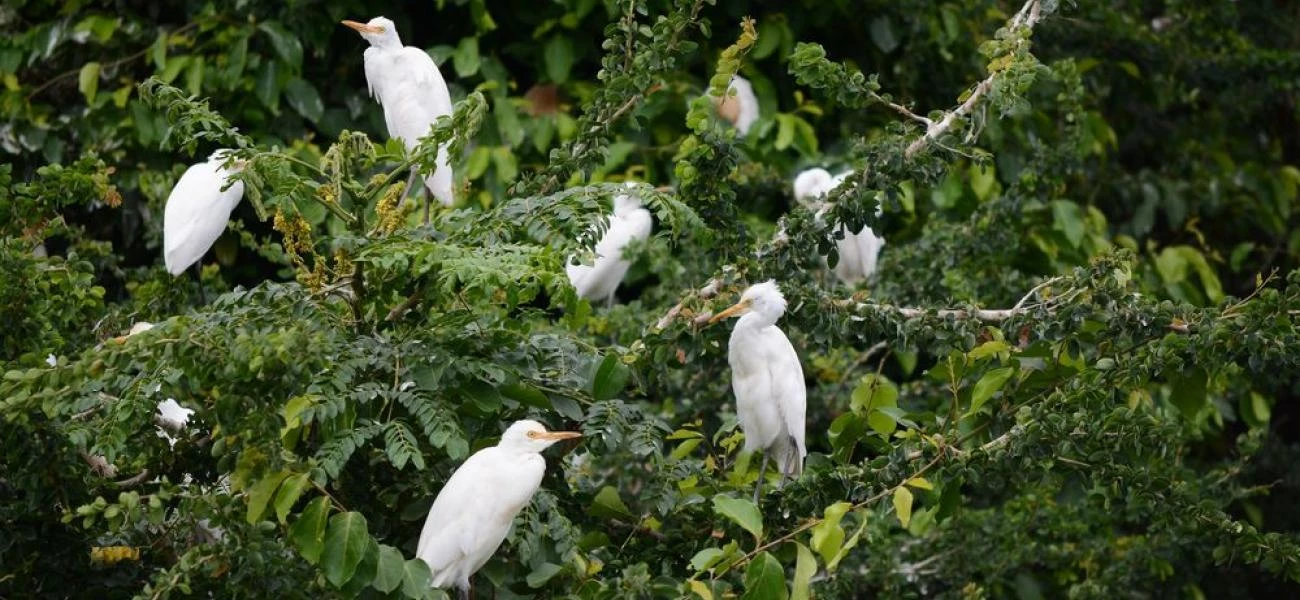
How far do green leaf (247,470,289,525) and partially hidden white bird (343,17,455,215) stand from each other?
1.32m

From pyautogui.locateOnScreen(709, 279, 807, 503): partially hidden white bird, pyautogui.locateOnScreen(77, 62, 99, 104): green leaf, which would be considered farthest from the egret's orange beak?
pyautogui.locateOnScreen(77, 62, 99, 104): green leaf

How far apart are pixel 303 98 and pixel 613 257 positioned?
112 cm

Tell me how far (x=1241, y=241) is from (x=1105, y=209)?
68 centimetres

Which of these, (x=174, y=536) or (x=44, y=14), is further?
(x=44, y=14)

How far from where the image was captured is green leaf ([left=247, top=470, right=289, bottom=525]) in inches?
81.0

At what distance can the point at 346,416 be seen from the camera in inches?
87.4

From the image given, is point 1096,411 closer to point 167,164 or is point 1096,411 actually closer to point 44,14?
point 167,164

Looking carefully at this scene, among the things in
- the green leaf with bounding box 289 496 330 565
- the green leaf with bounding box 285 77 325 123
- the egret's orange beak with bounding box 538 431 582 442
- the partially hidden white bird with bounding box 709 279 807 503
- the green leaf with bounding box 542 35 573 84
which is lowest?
the green leaf with bounding box 285 77 325 123

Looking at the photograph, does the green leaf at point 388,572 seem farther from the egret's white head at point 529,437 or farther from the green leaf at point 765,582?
the green leaf at point 765,582

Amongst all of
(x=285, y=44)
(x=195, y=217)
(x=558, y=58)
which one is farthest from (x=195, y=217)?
(x=558, y=58)

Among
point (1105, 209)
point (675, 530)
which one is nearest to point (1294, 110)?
point (1105, 209)

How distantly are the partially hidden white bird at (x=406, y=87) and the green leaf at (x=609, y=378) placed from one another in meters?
0.95

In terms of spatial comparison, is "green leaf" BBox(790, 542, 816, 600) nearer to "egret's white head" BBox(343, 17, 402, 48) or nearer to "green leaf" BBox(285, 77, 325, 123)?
"egret's white head" BBox(343, 17, 402, 48)

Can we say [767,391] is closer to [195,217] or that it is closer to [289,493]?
[289,493]
